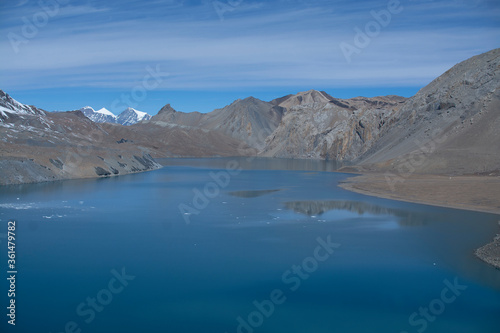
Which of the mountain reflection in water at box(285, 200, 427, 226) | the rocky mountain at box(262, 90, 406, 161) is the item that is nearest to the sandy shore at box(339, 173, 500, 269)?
the mountain reflection in water at box(285, 200, 427, 226)

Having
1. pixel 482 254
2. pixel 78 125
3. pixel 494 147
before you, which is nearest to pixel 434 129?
pixel 494 147

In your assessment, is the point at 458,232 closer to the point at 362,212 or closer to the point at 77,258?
the point at 362,212

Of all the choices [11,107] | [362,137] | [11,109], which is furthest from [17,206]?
[11,107]

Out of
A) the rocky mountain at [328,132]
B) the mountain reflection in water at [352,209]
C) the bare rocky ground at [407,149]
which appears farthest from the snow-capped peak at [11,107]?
the mountain reflection in water at [352,209]

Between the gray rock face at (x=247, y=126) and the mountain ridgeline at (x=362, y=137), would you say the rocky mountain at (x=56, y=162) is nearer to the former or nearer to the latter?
the mountain ridgeline at (x=362, y=137)

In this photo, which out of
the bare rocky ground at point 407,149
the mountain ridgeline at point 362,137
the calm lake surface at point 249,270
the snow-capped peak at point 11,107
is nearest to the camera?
the calm lake surface at point 249,270

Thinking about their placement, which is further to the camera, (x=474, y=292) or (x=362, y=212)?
(x=362, y=212)

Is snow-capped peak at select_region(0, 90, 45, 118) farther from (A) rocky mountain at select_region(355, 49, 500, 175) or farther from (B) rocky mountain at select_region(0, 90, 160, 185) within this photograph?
(A) rocky mountain at select_region(355, 49, 500, 175)
